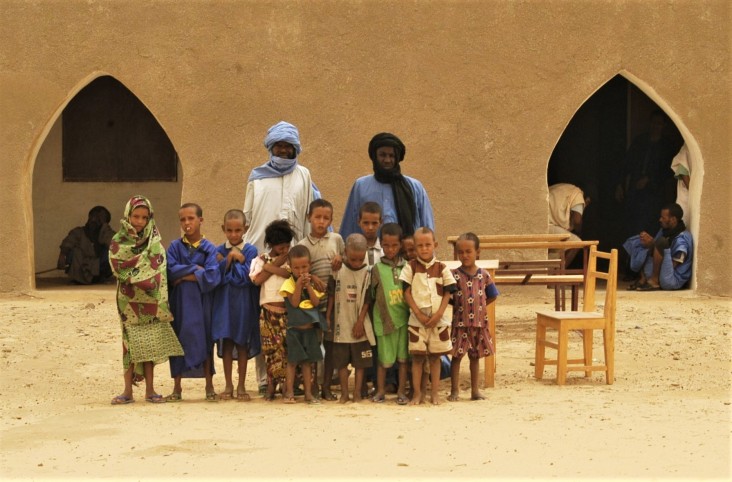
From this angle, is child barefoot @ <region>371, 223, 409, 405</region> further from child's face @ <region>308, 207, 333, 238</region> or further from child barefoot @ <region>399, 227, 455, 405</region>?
child's face @ <region>308, 207, 333, 238</region>

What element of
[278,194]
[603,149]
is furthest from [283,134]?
[603,149]

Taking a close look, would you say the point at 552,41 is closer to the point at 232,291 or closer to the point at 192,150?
the point at 192,150

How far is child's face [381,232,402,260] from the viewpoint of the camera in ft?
21.3

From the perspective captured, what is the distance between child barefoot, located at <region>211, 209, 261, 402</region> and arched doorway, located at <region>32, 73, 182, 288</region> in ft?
20.6

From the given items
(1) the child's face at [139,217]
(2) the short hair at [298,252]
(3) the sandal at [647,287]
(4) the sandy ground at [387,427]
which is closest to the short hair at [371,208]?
(2) the short hair at [298,252]

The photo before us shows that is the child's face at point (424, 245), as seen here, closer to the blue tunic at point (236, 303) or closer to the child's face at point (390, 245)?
the child's face at point (390, 245)

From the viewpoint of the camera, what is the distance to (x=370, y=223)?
6582mm

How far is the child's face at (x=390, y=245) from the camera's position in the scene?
255 inches

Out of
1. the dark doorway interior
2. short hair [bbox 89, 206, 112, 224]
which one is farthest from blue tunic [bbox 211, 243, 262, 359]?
the dark doorway interior

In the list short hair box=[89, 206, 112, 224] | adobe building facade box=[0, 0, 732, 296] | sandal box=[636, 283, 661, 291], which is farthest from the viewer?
short hair box=[89, 206, 112, 224]

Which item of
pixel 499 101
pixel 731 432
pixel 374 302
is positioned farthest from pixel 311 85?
pixel 731 432

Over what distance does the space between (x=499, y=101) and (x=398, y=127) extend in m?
0.93

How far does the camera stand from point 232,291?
6.66m

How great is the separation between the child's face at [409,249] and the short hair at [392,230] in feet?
0.31
